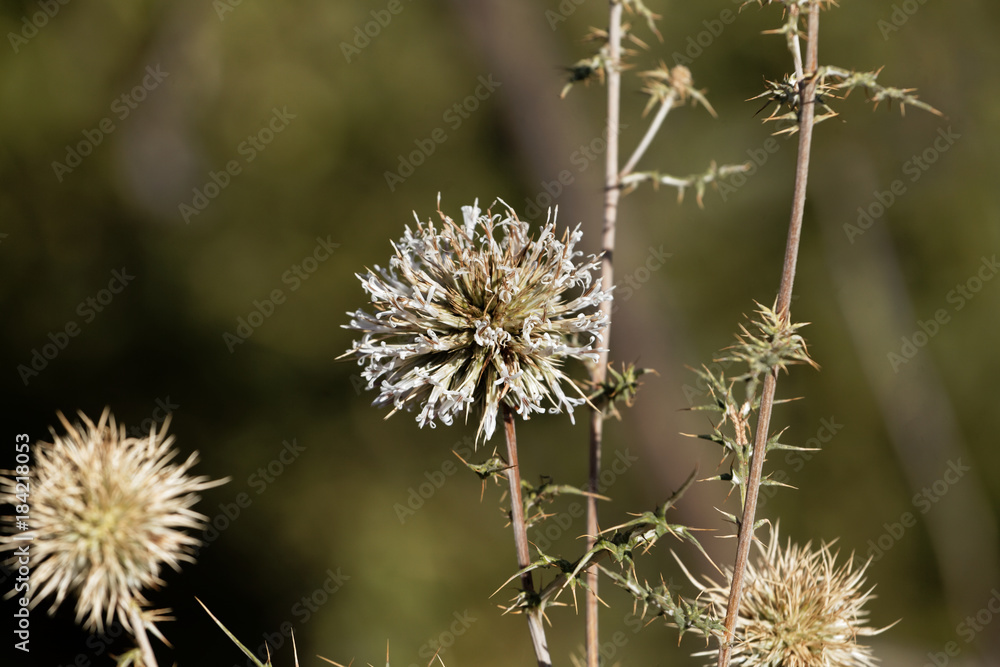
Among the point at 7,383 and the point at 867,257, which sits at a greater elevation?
the point at 867,257

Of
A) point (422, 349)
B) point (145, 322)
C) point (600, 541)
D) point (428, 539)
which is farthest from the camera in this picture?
point (428, 539)

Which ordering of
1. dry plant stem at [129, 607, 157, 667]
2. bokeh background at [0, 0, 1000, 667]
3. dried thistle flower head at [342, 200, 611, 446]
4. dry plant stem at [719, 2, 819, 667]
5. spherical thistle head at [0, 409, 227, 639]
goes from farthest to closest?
bokeh background at [0, 0, 1000, 667]
dried thistle flower head at [342, 200, 611, 446]
spherical thistle head at [0, 409, 227, 639]
dry plant stem at [129, 607, 157, 667]
dry plant stem at [719, 2, 819, 667]

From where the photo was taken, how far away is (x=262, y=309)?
6684 mm

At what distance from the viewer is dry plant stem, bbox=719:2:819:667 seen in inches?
46.3

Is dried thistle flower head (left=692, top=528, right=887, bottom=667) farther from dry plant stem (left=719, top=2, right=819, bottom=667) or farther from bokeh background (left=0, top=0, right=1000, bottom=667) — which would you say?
bokeh background (left=0, top=0, right=1000, bottom=667)

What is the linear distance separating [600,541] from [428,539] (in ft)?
19.5

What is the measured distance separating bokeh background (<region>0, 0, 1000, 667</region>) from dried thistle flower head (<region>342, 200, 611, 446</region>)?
15.2 feet

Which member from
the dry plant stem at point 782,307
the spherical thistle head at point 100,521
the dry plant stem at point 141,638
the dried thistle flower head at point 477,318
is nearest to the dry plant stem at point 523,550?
the dried thistle flower head at point 477,318

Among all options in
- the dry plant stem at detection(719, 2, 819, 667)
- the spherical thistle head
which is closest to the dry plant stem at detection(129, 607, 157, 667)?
the spherical thistle head

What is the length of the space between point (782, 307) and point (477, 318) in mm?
682

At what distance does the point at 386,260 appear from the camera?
6719mm

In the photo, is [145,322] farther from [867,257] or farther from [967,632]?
[967,632]

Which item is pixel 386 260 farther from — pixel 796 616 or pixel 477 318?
pixel 796 616

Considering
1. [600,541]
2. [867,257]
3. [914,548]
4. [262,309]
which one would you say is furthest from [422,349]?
[914,548]
